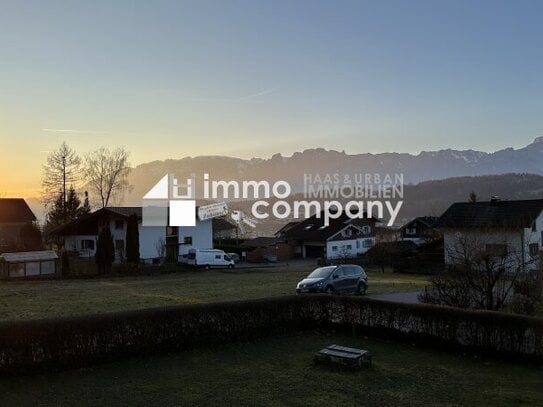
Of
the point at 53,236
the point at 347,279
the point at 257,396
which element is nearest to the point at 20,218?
the point at 53,236

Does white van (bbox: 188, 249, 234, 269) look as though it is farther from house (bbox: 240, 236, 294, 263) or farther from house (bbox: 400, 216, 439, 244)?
Answer: house (bbox: 400, 216, 439, 244)

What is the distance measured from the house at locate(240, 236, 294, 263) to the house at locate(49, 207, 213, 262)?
298 inches

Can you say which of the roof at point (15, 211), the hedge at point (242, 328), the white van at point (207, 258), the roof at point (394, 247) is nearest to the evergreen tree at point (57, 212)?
the roof at point (15, 211)

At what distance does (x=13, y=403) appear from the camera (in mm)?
8867

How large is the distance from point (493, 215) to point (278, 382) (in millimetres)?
37924

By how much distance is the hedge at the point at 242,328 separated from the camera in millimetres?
10711

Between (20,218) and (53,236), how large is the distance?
22.6 feet

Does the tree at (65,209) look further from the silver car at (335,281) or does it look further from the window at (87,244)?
the silver car at (335,281)

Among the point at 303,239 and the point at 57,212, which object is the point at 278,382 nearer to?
the point at 303,239

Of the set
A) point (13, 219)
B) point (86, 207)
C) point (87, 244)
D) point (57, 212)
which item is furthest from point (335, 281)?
point (13, 219)

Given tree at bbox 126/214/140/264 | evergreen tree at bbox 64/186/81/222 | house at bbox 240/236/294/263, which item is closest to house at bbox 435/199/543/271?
house at bbox 240/236/294/263

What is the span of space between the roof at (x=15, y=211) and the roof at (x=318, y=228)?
3180 centimetres

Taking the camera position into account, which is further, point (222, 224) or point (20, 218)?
point (222, 224)

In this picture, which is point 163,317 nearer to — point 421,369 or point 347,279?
point 421,369
